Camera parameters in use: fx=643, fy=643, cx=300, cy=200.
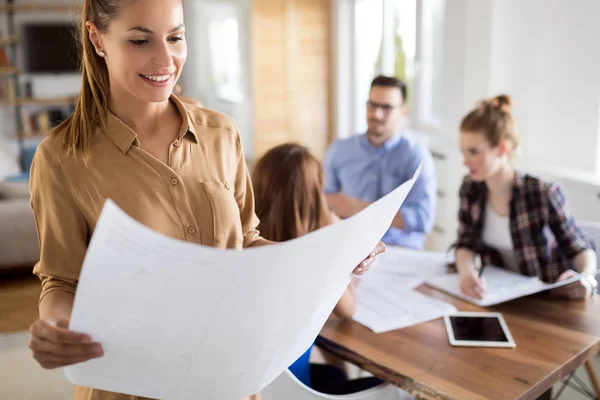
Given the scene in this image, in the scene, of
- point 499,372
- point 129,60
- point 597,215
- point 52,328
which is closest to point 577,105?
point 597,215

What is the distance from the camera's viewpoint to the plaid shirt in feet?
6.68

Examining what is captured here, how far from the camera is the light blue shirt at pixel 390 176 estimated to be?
110 inches

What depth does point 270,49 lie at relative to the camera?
5586 millimetres

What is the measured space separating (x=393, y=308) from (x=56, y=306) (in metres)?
1.08

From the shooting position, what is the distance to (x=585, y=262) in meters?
1.96

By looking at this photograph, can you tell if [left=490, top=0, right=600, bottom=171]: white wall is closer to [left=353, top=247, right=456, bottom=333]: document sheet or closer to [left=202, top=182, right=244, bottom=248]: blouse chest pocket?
[left=353, top=247, right=456, bottom=333]: document sheet

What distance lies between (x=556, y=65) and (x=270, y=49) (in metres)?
2.85

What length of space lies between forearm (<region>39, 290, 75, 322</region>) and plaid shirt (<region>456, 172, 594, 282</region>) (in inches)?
59.1

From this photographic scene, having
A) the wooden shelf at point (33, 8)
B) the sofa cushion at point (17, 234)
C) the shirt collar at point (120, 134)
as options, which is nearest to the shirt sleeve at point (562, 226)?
the shirt collar at point (120, 134)

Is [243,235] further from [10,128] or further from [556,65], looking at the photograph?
[10,128]

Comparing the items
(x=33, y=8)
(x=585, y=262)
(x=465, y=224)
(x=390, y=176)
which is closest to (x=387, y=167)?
(x=390, y=176)

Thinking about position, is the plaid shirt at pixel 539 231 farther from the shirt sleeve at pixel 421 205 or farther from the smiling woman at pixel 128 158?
the smiling woman at pixel 128 158

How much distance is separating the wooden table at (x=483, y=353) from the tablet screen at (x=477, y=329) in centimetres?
3

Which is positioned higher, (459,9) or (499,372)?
(459,9)
